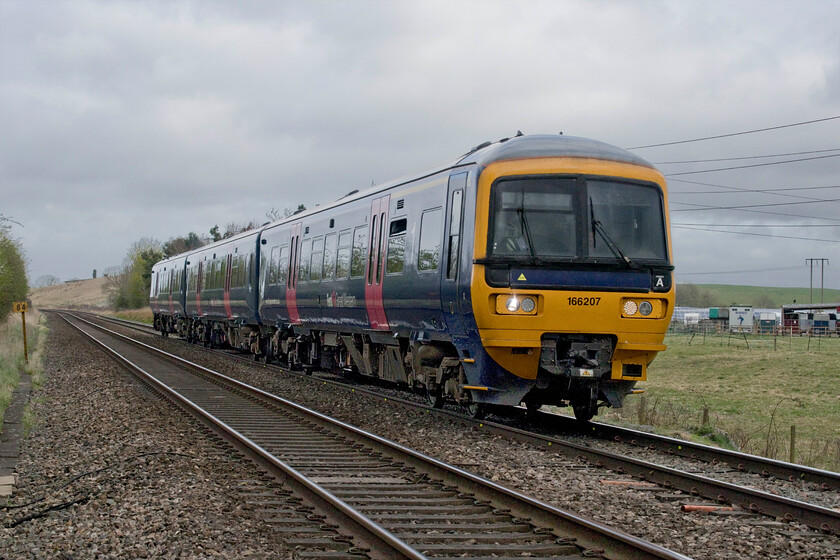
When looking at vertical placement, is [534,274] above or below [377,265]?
below

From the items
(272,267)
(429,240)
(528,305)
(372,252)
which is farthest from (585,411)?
(272,267)

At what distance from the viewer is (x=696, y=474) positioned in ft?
27.3

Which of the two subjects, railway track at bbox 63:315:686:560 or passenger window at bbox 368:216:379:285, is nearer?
railway track at bbox 63:315:686:560

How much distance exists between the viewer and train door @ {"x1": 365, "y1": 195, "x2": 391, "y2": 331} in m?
13.4

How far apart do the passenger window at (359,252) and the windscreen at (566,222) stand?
14.5 feet

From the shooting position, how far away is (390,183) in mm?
13836

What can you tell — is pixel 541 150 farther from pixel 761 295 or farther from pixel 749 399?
pixel 761 295

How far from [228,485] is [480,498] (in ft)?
7.37

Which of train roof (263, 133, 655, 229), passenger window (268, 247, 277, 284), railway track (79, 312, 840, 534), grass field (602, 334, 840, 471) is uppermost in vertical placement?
train roof (263, 133, 655, 229)

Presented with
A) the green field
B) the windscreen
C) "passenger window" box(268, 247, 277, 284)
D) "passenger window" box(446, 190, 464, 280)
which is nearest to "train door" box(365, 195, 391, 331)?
"passenger window" box(446, 190, 464, 280)

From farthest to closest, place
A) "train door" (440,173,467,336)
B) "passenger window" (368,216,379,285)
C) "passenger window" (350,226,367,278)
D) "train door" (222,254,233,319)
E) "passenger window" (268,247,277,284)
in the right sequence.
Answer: "train door" (222,254,233,319) < "passenger window" (268,247,277,284) < "passenger window" (350,226,367,278) < "passenger window" (368,216,379,285) < "train door" (440,173,467,336)

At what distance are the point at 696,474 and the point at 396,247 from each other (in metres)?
5.81

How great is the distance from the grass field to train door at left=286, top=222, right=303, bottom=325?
6.58 m

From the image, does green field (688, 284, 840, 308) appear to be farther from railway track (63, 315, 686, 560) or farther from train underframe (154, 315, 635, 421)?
railway track (63, 315, 686, 560)
